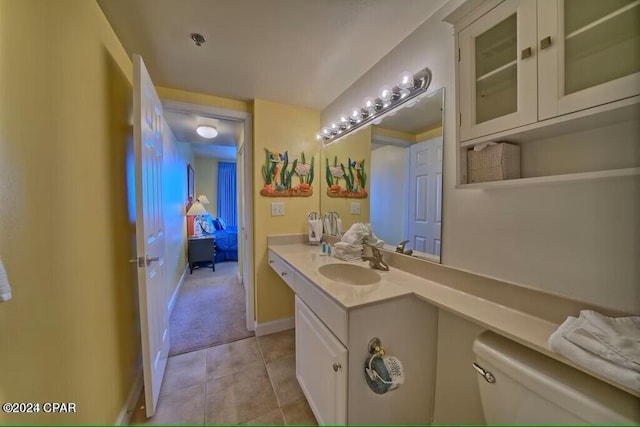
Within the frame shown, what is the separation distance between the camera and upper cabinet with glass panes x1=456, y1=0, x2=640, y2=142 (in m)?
0.62

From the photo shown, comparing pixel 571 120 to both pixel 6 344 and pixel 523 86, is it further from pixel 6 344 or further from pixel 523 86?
pixel 6 344

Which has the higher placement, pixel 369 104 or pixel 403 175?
pixel 369 104

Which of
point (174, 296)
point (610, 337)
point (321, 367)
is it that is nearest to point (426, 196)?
point (610, 337)

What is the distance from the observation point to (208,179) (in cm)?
543

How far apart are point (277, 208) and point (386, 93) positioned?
4.52ft

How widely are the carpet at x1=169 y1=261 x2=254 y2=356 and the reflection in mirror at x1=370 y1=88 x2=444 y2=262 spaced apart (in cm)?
177

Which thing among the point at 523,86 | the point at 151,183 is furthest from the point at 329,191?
the point at 523,86

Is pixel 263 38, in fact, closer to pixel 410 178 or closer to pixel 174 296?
pixel 410 178

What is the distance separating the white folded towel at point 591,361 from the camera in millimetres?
497

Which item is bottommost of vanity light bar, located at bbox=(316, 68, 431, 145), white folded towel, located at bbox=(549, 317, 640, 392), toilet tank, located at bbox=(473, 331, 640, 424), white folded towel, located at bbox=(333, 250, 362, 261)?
toilet tank, located at bbox=(473, 331, 640, 424)

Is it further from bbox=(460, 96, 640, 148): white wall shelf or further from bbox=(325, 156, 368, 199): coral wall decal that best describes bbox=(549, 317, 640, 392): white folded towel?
bbox=(325, 156, 368, 199): coral wall decal

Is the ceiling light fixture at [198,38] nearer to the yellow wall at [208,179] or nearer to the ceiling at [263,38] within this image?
the ceiling at [263,38]

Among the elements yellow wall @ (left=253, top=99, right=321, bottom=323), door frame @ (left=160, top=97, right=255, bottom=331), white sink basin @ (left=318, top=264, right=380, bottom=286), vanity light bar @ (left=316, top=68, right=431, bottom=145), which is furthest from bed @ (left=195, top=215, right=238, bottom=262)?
white sink basin @ (left=318, top=264, right=380, bottom=286)

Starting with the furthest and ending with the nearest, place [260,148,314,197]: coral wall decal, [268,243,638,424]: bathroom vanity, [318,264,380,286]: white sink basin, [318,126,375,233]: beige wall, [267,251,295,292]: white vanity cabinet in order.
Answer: [260,148,314,197]: coral wall decal < [318,126,375,233]: beige wall < [267,251,295,292]: white vanity cabinet < [318,264,380,286]: white sink basin < [268,243,638,424]: bathroom vanity
